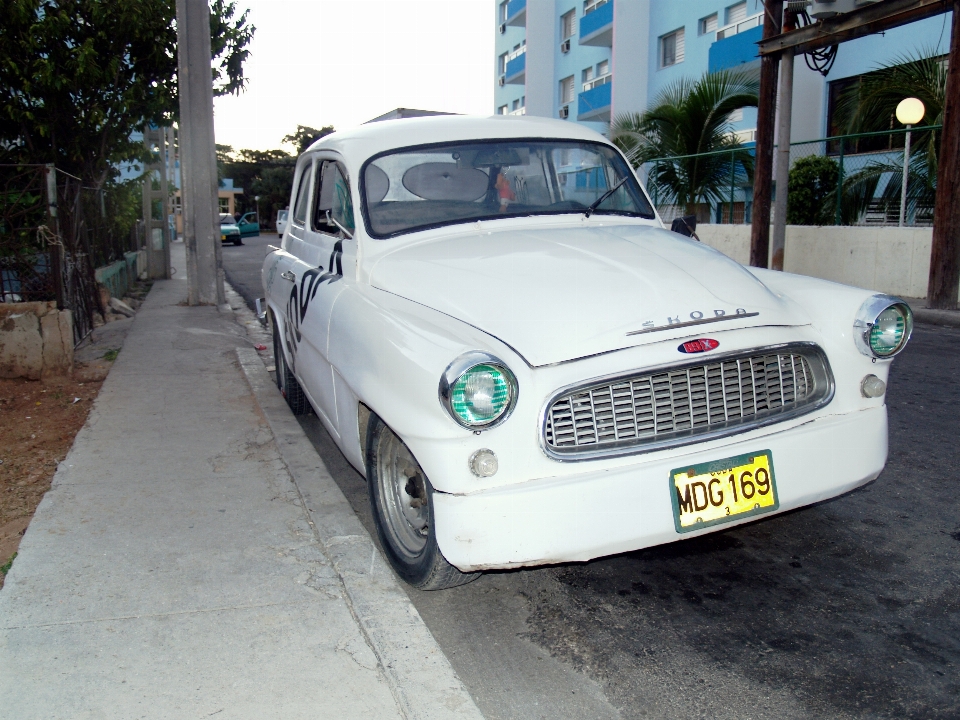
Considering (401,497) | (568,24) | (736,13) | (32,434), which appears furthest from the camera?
(568,24)

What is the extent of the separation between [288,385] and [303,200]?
1.21m

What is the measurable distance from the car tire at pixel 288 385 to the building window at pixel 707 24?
Answer: 23.7 metres

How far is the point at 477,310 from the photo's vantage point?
10.4 ft

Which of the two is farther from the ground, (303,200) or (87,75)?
(87,75)

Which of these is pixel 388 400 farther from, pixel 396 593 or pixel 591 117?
pixel 591 117

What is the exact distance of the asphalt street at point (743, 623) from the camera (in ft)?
8.59

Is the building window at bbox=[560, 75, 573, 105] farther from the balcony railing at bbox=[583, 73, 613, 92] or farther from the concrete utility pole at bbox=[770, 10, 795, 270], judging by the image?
the concrete utility pole at bbox=[770, 10, 795, 270]

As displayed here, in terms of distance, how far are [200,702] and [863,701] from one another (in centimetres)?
185

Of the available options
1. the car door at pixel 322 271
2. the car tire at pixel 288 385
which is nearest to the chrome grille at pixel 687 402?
the car door at pixel 322 271

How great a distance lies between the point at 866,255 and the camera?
13.0 metres

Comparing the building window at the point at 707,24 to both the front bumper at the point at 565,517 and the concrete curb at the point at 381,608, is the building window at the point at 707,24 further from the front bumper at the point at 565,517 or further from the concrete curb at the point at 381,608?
the front bumper at the point at 565,517

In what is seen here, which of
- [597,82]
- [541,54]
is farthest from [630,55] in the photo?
[541,54]

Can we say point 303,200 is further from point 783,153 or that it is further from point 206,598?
point 783,153

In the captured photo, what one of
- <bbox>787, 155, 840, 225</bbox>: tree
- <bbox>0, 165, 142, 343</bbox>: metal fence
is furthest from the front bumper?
<bbox>787, 155, 840, 225</bbox>: tree
